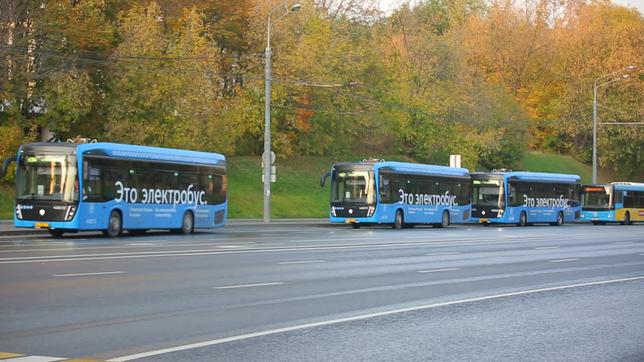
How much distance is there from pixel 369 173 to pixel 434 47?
32345mm

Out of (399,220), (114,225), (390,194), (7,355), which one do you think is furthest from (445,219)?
(7,355)

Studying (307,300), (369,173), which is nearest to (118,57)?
(369,173)

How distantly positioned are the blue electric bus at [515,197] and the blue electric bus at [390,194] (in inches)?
198

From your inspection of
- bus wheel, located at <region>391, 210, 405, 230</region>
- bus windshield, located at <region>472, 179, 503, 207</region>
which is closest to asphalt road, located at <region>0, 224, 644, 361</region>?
bus wheel, located at <region>391, 210, 405, 230</region>

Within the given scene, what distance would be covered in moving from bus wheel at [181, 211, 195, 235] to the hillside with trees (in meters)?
9.50

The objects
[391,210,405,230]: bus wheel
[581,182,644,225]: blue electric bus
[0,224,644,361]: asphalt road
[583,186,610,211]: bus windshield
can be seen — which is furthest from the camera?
[583,186,610,211]: bus windshield

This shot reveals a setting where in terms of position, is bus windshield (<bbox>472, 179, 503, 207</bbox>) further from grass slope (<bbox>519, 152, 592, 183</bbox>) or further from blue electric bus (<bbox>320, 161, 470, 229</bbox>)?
grass slope (<bbox>519, 152, 592, 183</bbox>)

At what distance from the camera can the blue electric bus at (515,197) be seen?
5562cm

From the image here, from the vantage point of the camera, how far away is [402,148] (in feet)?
253

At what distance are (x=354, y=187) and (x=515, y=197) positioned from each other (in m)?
13.7

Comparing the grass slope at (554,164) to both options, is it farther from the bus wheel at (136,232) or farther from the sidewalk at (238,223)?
the bus wheel at (136,232)

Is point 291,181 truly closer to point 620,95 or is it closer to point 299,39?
point 299,39

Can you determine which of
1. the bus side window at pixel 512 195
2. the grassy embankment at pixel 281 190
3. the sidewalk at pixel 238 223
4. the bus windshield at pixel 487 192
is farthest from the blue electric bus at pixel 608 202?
the sidewalk at pixel 238 223

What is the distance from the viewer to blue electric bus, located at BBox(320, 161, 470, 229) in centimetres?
4556
